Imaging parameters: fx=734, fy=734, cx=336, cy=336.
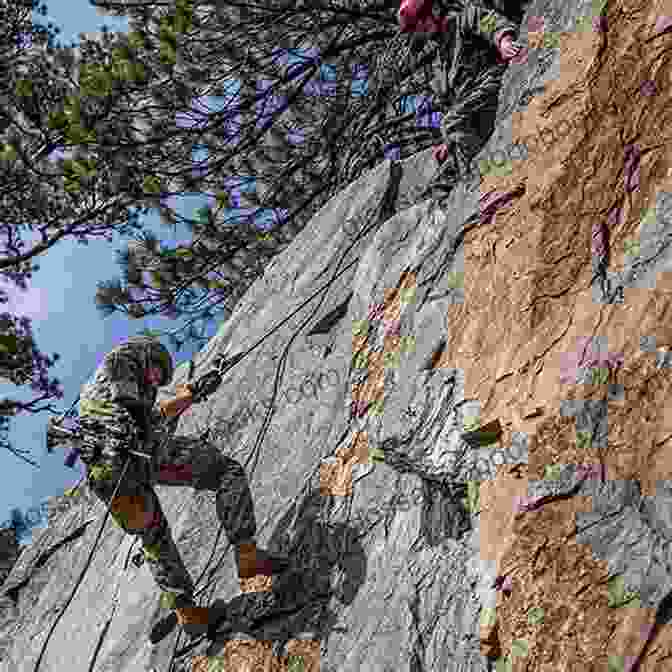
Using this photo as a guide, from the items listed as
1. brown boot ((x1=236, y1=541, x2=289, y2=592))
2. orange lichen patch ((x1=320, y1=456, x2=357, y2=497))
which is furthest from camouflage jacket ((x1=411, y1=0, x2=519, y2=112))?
brown boot ((x1=236, y1=541, x2=289, y2=592))

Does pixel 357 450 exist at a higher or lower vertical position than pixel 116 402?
lower

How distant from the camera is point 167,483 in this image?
12.4ft

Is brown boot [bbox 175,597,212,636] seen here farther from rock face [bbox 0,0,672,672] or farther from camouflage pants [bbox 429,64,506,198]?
camouflage pants [bbox 429,64,506,198]

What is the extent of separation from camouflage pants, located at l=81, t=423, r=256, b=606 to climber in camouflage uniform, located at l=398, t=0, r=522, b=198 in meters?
2.17

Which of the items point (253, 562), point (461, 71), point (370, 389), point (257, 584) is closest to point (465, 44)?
point (461, 71)

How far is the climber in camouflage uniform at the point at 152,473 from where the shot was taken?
11.8 feet

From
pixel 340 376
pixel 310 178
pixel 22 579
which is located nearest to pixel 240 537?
pixel 340 376

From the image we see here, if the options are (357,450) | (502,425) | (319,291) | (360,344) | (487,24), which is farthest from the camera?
(319,291)

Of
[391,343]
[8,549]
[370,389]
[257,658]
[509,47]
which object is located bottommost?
[257,658]

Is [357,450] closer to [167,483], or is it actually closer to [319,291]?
[167,483]

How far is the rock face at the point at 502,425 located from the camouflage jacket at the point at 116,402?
915 mm

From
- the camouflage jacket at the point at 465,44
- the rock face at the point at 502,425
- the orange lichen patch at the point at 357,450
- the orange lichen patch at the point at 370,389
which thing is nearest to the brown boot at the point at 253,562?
the rock face at the point at 502,425

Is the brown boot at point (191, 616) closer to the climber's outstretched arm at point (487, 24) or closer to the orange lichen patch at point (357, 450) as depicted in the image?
the orange lichen patch at point (357, 450)

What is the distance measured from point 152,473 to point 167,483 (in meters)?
0.12
